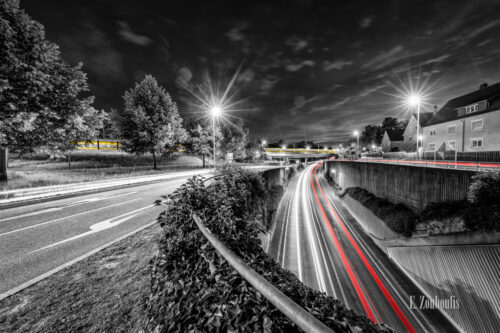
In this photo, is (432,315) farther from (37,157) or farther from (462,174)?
(37,157)

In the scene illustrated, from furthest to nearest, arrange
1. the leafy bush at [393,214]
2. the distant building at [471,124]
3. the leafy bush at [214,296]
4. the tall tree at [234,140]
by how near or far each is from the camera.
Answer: the tall tree at [234,140]
the distant building at [471,124]
the leafy bush at [393,214]
the leafy bush at [214,296]

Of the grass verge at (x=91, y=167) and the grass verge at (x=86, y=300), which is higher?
the grass verge at (x=91, y=167)

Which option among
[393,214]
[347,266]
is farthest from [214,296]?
[393,214]

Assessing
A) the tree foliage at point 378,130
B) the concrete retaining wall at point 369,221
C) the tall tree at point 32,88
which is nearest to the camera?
the tall tree at point 32,88

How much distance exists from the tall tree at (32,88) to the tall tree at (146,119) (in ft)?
26.8

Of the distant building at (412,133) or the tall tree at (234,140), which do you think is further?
the distant building at (412,133)

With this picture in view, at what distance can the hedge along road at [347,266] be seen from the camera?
11.0m

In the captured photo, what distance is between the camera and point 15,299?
3.11m

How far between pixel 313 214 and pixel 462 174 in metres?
19.1

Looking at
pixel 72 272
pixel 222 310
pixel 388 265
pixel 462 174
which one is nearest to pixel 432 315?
pixel 388 265

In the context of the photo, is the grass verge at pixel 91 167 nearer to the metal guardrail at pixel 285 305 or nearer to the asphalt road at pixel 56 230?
the asphalt road at pixel 56 230

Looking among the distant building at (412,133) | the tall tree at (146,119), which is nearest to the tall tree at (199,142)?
the tall tree at (146,119)

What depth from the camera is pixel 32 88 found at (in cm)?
1091

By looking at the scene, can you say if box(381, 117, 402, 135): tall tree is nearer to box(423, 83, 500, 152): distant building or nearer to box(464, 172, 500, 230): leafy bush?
box(423, 83, 500, 152): distant building
